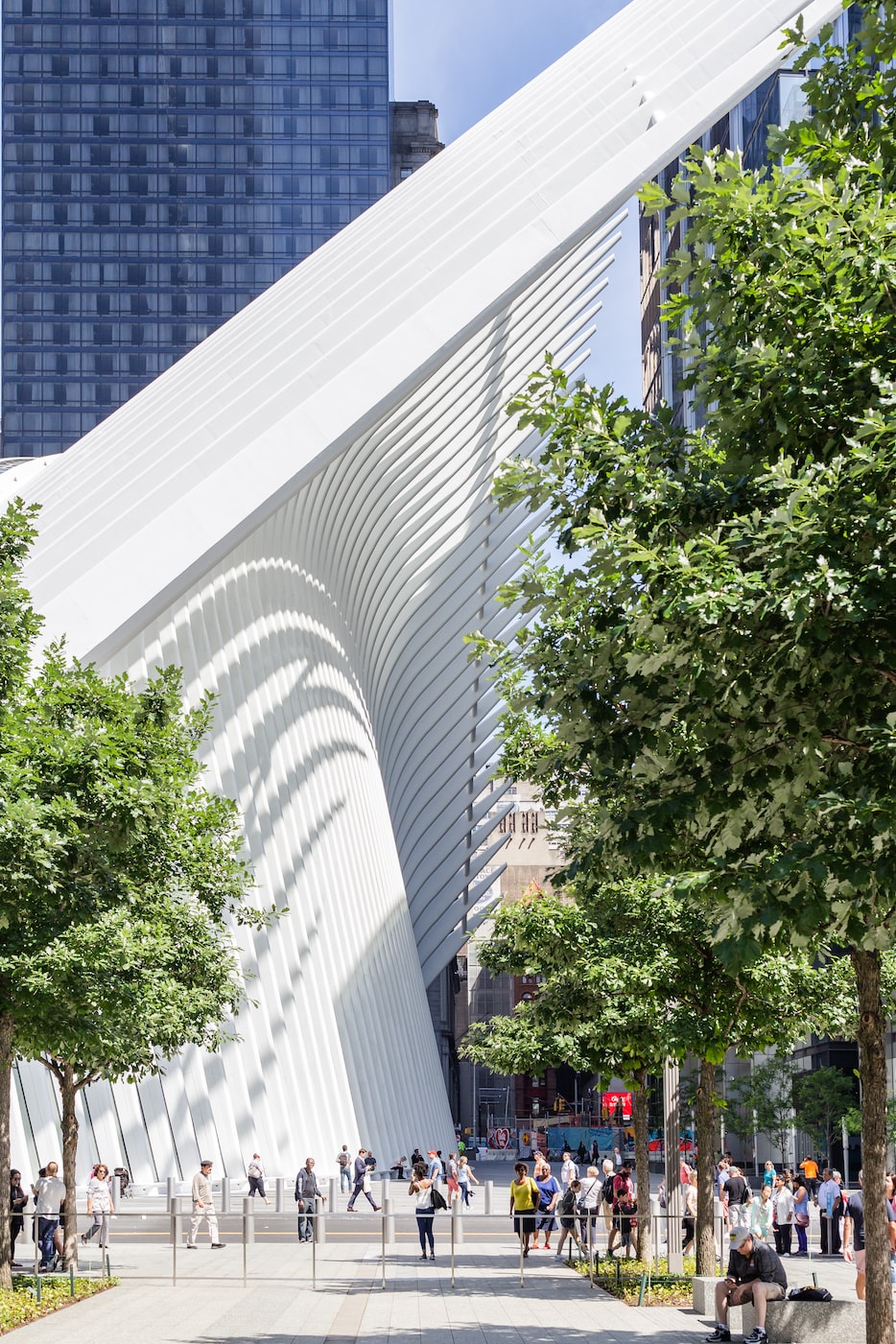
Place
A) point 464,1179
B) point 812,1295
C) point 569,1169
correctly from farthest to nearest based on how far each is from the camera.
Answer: point 464,1179, point 569,1169, point 812,1295

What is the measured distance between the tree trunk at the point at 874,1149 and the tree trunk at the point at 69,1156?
11.2 m

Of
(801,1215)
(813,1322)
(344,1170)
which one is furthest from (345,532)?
(813,1322)

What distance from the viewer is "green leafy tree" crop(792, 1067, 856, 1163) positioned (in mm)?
49562

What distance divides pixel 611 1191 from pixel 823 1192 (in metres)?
3.42

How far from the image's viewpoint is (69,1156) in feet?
67.5

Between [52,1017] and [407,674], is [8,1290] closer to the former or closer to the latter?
[52,1017]

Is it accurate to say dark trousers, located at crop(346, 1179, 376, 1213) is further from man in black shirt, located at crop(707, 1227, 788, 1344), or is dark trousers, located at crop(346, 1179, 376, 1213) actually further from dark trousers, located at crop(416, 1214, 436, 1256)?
man in black shirt, located at crop(707, 1227, 788, 1344)

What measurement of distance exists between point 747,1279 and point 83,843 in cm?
654

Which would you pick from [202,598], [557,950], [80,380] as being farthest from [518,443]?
[80,380]

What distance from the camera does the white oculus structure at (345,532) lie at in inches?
957

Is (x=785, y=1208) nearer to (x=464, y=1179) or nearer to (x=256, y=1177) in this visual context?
(x=464, y=1179)

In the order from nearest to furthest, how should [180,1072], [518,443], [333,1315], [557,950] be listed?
[333,1315] → [557,950] → [180,1072] → [518,443]

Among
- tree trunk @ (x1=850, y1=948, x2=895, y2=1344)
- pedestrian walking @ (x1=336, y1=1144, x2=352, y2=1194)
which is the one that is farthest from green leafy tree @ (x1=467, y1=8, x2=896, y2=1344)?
pedestrian walking @ (x1=336, y1=1144, x2=352, y2=1194)

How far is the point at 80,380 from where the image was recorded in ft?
369
